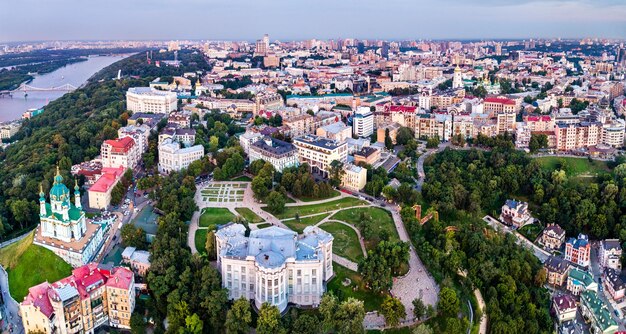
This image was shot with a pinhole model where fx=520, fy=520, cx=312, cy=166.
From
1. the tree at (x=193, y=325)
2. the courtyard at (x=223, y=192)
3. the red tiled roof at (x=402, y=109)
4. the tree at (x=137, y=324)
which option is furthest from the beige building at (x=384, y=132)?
the tree at (x=137, y=324)

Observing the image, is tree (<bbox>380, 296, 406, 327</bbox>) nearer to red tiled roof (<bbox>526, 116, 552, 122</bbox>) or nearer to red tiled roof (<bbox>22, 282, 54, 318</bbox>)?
red tiled roof (<bbox>22, 282, 54, 318</bbox>)

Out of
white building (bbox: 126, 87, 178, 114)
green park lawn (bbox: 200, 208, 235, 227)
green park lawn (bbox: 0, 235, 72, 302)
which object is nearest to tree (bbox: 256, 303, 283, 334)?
green park lawn (bbox: 200, 208, 235, 227)

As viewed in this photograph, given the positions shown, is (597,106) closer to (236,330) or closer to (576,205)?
(576,205)

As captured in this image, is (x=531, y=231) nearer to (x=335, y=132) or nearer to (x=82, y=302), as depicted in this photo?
(x=335, y=132)

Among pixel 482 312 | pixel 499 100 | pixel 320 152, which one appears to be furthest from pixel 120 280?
pixel 499 100

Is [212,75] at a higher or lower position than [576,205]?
higher

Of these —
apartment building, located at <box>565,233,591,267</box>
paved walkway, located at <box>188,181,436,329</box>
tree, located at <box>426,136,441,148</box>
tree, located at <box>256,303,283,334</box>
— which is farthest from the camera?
tree, located at <box>426,136,441,148</box>

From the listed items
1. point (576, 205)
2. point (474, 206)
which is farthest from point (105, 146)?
point (576, 205)
